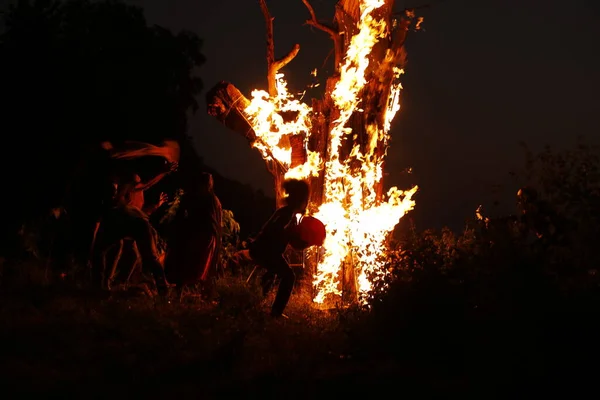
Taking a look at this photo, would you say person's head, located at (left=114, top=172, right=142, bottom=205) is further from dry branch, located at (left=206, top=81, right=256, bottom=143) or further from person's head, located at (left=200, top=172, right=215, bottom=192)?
dry branch, located at (left=206, top=81, right=256, bottom=143)

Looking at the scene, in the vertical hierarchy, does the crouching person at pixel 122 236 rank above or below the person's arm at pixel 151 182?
below

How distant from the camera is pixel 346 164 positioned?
10.4 metres

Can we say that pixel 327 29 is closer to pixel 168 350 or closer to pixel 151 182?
pixel 151 182

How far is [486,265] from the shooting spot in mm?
6758

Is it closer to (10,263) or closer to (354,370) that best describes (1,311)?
(10,263)

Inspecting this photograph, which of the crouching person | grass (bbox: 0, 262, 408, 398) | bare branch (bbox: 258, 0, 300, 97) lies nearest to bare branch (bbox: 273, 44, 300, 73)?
bare branch (bbox: 258, 0, 300, 97)

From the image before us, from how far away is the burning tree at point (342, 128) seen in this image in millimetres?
10070

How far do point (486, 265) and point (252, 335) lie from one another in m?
2.39

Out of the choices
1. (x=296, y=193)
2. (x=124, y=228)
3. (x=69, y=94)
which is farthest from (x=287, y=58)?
(x=69, y=94)

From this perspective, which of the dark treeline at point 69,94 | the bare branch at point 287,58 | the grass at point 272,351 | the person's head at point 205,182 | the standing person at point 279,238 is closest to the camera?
the grass at point 272,351

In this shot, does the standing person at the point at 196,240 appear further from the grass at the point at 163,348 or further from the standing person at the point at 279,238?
the standing person at the point at 279,238

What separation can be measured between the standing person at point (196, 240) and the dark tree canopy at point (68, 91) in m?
6.03

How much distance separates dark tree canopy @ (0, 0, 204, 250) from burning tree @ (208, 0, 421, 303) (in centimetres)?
Result: 570

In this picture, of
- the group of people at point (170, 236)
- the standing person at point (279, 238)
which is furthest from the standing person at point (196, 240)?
the standing person at point (279, 238)
